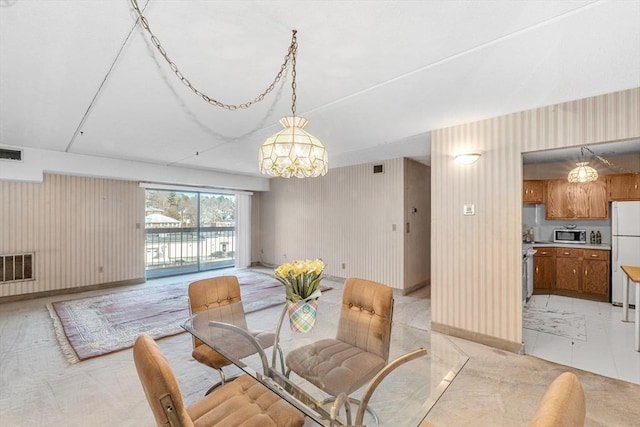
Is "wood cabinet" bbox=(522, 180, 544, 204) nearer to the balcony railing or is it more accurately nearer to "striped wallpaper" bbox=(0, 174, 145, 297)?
the balcony railing

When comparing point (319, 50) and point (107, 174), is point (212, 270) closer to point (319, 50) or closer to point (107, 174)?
point (107, 174)

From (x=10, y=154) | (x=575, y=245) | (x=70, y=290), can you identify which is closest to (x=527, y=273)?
(x=575, y=245)

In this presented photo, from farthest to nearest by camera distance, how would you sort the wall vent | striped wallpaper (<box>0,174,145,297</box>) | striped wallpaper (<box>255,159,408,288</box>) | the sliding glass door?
the sliding glass door, striped wallpaper (<box>255,159,408,288</box>), striped wallpaper (<box>0,174,145,297</box>), the wall vent

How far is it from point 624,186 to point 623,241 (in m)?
0.97

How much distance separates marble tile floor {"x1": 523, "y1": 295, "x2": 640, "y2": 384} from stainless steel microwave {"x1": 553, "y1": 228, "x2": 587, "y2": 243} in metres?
1.29

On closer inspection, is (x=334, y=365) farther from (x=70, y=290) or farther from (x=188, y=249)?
(x=188, y=249)

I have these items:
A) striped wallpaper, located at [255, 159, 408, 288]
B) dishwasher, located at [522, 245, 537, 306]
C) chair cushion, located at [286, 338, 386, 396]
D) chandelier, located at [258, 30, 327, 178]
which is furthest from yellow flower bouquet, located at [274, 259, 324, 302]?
dishwasher, located at [522, 245, 537, 306]

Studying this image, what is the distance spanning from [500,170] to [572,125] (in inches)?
26.1

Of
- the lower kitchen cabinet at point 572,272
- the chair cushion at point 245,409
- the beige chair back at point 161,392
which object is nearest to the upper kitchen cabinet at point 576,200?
the lower kitchen cabinet at point 572,272

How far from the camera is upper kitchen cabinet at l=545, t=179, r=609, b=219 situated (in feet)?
15.9

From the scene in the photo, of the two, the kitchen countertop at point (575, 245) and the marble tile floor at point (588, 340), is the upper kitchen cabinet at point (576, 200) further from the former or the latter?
the marble tile floor at point (588, 340)

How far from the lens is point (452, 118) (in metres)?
3.05

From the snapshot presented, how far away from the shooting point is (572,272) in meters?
4.98

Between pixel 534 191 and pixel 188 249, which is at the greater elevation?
pixel 534 191
